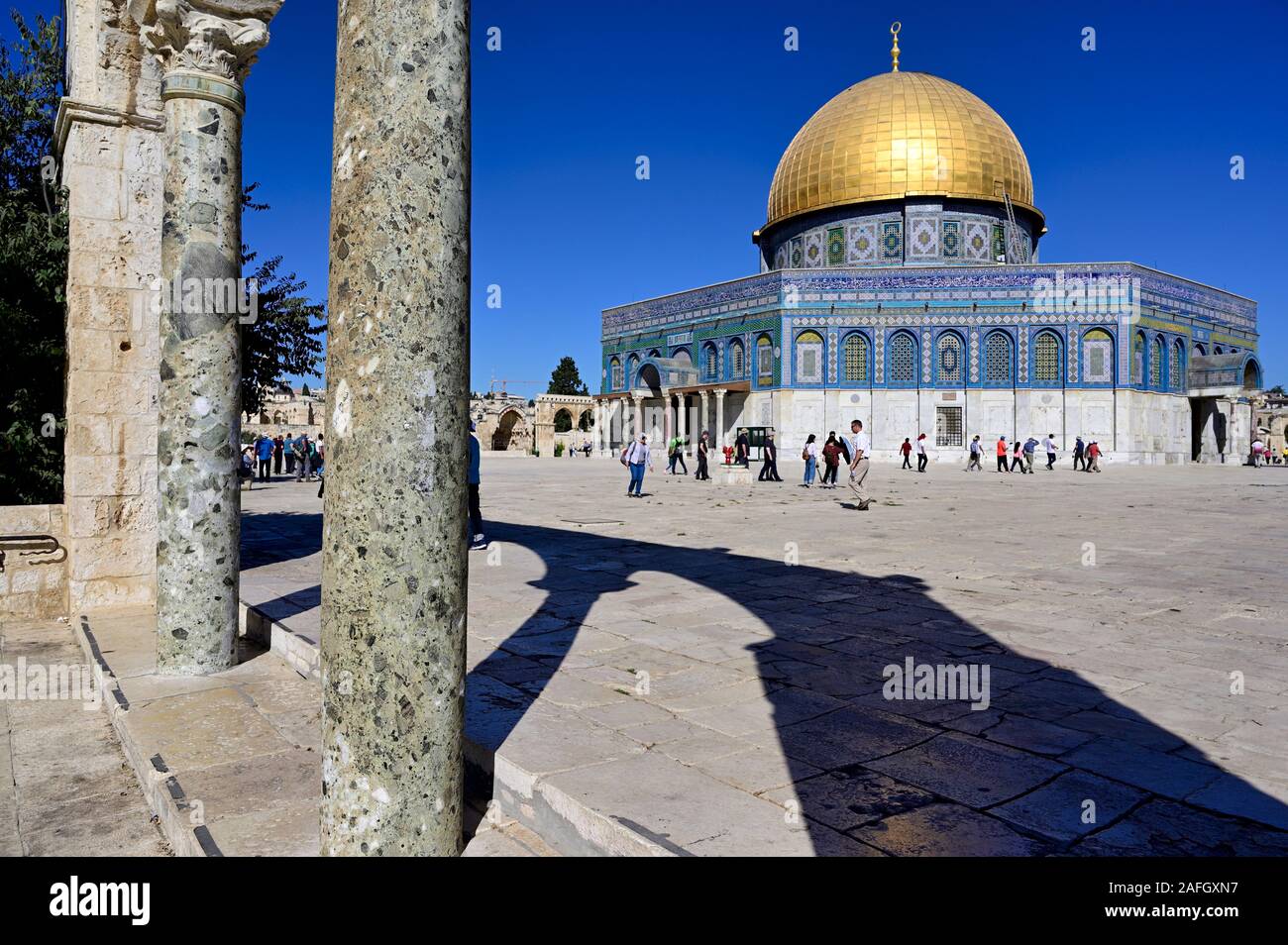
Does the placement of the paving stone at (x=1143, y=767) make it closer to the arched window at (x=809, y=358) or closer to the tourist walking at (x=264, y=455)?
the tourist walking at (x=264, y=455)

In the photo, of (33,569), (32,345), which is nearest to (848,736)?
(33,569)

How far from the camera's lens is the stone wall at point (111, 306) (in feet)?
17.3

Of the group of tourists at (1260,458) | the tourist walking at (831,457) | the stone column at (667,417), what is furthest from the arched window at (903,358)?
the tourist walking at (831,457)

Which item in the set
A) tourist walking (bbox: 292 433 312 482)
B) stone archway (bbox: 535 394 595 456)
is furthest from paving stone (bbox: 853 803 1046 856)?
stone archway (bbox: 535 394 595 456)

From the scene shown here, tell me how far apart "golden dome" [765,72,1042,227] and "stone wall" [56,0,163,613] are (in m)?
36.1

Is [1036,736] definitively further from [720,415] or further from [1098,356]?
[1098,356]

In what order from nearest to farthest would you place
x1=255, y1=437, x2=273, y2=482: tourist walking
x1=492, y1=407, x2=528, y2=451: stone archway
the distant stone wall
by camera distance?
the distant stone wall → x1=255, y1=437, x2=273, y2=482: tourist walking → x1=492, y1=407, x2=528, y2=451: stone archway

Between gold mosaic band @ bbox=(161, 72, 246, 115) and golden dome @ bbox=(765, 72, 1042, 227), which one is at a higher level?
golden dome @ bbox=(765, 72, 1042, 227)

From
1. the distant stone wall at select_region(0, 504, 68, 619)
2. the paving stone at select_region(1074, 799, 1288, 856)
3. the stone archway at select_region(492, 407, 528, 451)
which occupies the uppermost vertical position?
the stone archway at select_region(492, 407, 528, 451)

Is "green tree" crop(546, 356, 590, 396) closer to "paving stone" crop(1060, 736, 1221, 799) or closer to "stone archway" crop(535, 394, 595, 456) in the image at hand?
"stone archway" crop(535, 394, 595, 456)

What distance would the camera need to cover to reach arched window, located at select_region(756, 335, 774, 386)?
3656cm

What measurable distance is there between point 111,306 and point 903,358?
33750 millimetres

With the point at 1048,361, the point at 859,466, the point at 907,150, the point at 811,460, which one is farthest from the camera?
the point at 907,150

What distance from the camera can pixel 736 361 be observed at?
38.3 m
